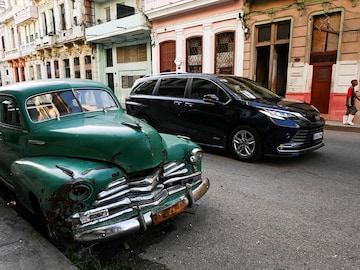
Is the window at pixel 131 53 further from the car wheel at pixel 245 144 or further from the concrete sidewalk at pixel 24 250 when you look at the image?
the concrete sidewalk at pixel 24 250

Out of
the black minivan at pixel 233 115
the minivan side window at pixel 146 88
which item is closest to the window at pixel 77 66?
the minivan side window at pixel 146 88

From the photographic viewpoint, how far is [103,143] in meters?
2.93

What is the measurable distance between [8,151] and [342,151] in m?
6.94

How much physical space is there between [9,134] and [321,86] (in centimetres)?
1187

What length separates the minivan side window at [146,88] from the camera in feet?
25.4

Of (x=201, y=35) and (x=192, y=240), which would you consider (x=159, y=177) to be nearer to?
(x=192, y=240)

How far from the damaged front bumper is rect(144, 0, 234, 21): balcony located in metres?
13.6

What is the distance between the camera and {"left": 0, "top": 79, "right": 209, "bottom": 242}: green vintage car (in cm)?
254

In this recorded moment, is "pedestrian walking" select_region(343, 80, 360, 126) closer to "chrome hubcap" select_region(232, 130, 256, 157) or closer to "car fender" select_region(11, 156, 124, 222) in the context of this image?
"chrome hubcap" select_region(232, 130, 256, 157)

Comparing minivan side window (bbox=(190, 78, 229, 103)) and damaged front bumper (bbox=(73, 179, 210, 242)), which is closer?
damaged front bumper (bbox=(73, 179, 210, 242))

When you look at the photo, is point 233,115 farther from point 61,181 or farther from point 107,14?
point 107,14

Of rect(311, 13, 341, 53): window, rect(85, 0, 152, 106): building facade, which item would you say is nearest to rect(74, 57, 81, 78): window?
rect(85, 0, 152, 106): building facade

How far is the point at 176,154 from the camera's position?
333 centimetres

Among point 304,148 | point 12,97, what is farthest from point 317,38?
point 12,97
